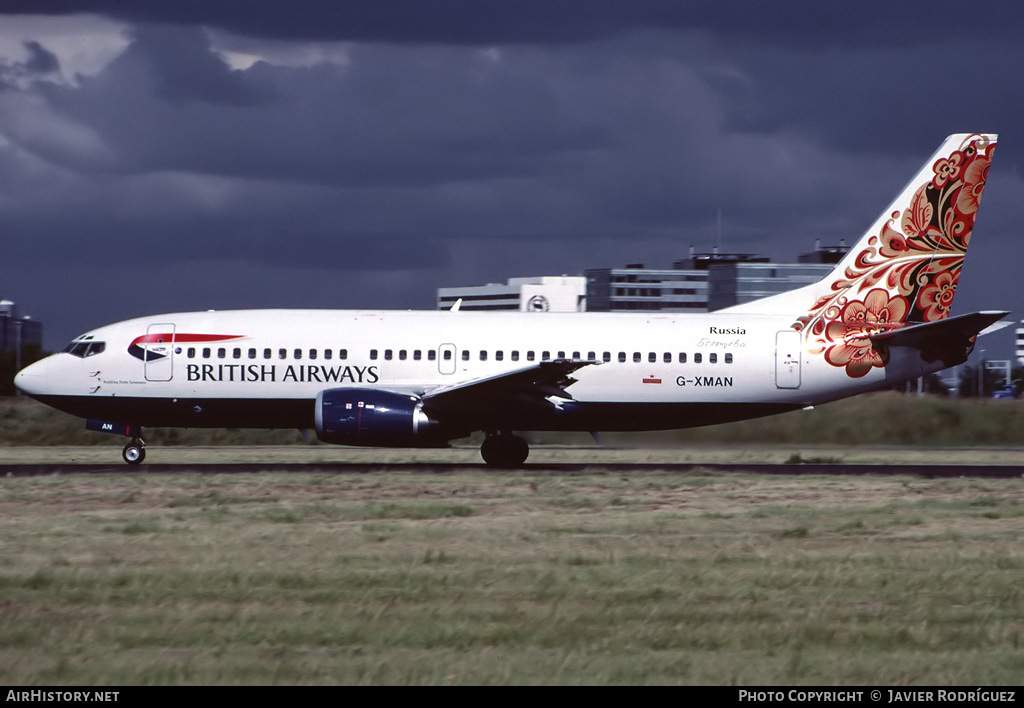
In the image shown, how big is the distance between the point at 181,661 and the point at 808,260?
610 ft

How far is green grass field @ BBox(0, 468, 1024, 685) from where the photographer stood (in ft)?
31.2

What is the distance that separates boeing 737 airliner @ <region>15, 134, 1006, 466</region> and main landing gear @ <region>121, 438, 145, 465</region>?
5 cm

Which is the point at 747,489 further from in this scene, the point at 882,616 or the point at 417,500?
the point at 882,616

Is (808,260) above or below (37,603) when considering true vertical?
above

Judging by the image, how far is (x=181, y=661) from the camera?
30.9 feet

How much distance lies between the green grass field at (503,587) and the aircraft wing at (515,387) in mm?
5589

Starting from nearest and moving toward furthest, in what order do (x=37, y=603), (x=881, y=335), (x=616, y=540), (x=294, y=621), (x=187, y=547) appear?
(x=294, y=621), (x=37, y=603), (x=187, y=547), (x=616, y=540), (x=881, y=335)

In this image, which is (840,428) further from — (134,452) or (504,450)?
(134,452)

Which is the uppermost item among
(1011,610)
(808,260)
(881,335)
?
(808,260)

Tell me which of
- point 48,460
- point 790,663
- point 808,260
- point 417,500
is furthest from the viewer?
point 808,260

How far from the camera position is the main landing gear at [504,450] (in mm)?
30047

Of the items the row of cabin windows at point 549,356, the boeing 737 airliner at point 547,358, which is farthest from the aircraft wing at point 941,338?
the row of cabin windows at point 549,356

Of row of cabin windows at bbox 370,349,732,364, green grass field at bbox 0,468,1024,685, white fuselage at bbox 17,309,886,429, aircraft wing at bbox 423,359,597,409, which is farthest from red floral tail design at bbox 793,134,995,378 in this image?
green grass field at bbox 0,468,1024,685

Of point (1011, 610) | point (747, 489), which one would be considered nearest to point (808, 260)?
point (747, 489)
